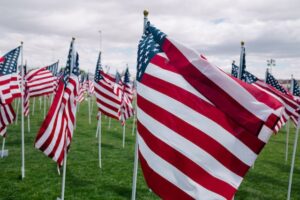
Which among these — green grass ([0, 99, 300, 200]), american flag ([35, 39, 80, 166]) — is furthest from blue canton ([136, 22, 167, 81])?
green grass ([0, 99, 300, 200])

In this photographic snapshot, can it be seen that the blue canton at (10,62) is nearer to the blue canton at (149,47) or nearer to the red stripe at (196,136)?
the blue canton at (149,47)

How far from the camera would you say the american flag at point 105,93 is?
14.3 metres

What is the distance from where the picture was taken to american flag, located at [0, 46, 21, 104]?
12203mm

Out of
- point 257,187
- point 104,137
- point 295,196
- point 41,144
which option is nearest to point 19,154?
point 104,137

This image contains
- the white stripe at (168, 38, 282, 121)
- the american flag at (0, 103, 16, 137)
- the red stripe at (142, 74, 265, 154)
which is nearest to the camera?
the white stripe at (168, 38, 282, 121)

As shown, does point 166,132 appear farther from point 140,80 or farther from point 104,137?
point 104,137

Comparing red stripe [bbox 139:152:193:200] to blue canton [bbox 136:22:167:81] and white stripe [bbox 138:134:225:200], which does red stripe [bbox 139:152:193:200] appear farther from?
blue canton [bbox 136:22:167:81]

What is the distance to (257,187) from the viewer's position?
13.8 metres

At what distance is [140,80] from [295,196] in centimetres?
987

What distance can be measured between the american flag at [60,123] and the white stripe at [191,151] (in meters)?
3.39

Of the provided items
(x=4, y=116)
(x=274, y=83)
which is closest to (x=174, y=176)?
(x=274, y=83)

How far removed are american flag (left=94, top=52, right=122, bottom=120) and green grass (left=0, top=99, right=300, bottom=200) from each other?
8.54 feet

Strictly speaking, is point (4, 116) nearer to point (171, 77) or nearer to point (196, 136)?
point (171, 77)

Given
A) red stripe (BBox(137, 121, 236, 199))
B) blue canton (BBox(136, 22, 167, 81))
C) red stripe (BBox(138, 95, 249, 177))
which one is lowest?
red stripe (BBox(137, 121, 236, 199))
